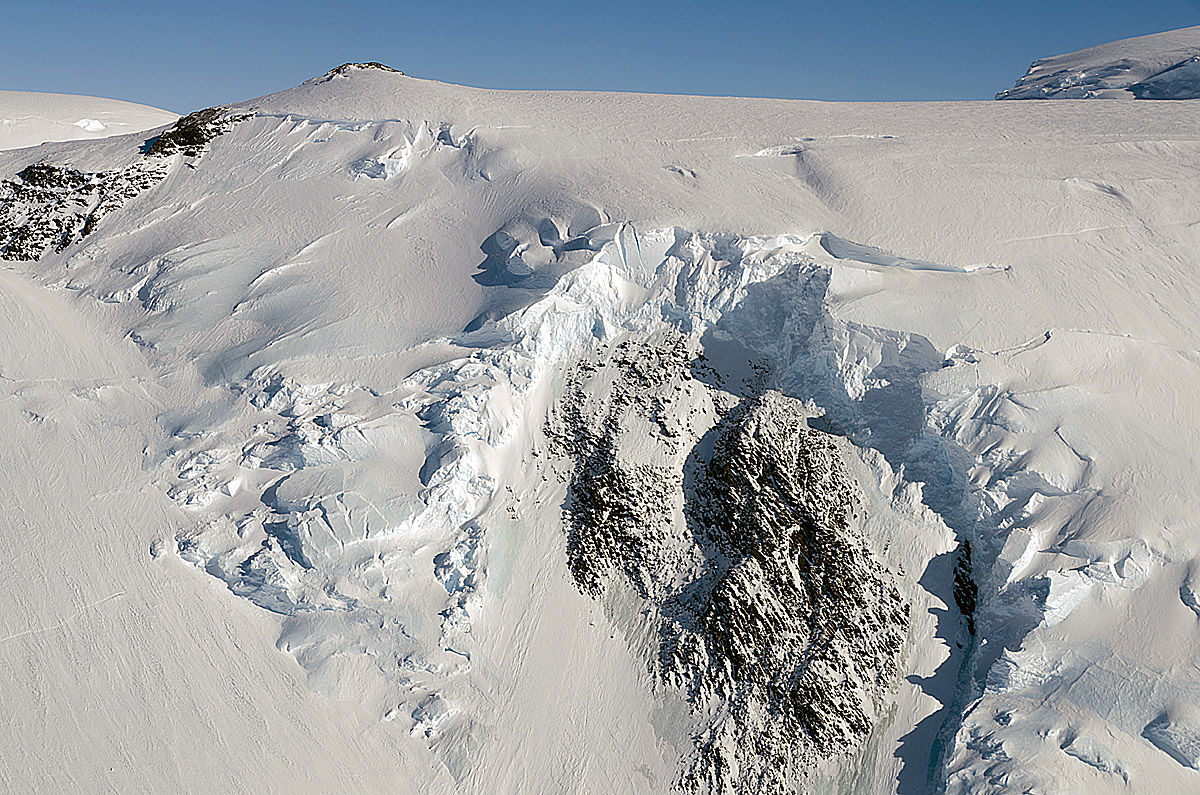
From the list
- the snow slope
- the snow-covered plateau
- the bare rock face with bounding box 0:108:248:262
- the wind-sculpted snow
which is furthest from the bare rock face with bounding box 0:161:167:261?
the snow slope

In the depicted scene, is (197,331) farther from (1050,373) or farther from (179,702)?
(1050,373)

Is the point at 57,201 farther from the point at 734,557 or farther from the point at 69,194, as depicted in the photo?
the point at 734,557

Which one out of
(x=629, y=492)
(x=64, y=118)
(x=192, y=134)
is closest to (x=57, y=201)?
(x=192, y=134)

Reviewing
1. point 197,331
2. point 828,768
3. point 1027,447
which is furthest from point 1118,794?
point 197,331

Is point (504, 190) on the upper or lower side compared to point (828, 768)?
upper

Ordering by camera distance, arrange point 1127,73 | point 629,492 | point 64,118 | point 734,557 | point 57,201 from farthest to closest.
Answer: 1. point 64,118
2. point 1127,73
3. point 57,201
4. point 629,492
5. point 734,557

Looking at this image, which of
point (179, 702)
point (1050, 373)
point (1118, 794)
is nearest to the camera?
point (1118, 794)

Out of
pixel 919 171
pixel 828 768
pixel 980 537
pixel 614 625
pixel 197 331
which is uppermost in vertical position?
pixel 919 171

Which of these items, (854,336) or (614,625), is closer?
(614,625)
